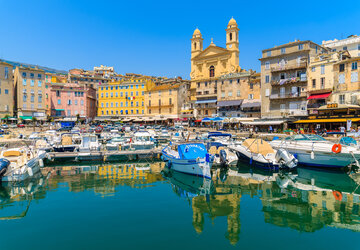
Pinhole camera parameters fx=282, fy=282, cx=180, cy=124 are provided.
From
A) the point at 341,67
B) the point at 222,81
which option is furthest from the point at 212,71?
the point at 341,67

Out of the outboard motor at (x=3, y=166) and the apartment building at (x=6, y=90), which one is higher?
the apartment building at (x=6, y=90)

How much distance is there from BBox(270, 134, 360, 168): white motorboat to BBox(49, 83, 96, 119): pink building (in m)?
70.8

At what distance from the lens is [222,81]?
222 feet

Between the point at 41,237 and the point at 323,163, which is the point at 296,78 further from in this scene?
the point at 41,237

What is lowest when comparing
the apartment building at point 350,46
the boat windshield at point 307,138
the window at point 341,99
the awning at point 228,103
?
the boat windshield at point 307,138

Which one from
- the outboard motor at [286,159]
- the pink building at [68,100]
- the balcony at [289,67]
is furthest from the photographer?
the pink building at [68,100]

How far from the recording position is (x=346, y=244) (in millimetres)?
10828

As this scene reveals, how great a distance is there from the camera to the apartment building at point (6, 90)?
232ft

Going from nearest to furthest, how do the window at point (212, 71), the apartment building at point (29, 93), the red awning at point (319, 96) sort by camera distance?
the red awning at point (319, 96) → the window at point (212, 71) → the apartment building at point (29, 93)

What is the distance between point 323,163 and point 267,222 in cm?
1397

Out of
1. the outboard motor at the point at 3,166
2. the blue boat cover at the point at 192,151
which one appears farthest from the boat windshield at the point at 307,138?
the outboard motor at the point at 3,166

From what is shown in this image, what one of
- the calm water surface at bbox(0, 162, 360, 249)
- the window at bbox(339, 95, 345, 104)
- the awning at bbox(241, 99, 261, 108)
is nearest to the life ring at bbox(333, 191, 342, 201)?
the calm water surface at bbox(0, 162, 360, 249)

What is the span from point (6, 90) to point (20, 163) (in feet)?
201

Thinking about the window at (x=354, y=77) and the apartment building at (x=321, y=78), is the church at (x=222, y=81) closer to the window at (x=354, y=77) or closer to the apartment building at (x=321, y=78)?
the apartment building at (x=321, y=78)
